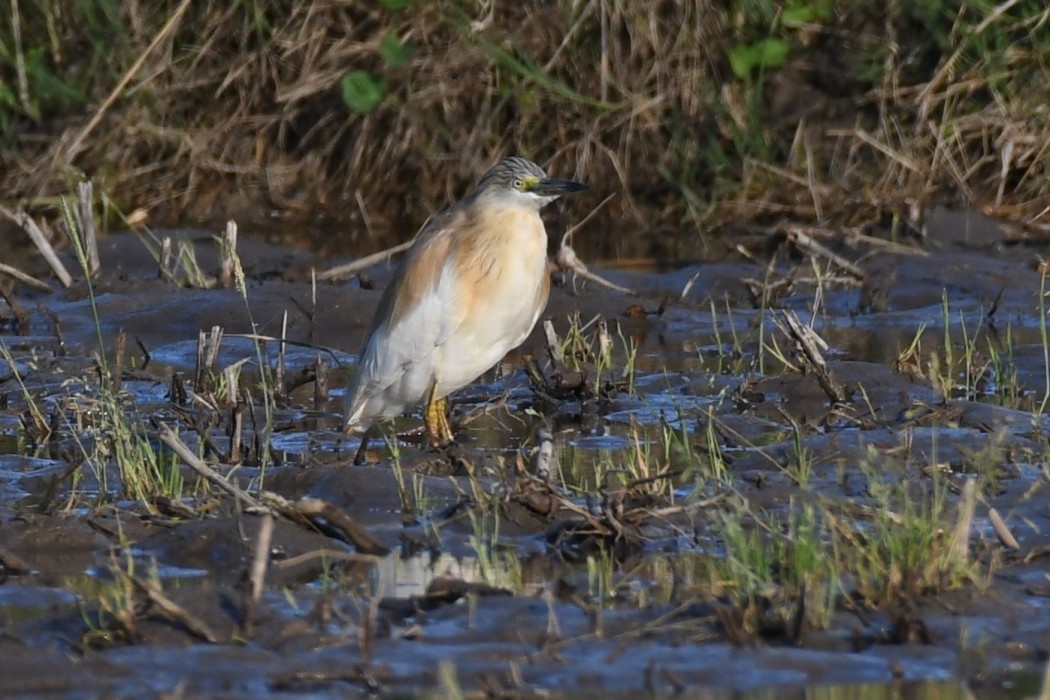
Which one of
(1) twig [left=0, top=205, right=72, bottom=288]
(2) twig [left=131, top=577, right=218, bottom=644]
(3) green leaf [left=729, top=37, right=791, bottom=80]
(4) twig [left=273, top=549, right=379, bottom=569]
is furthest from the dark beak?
(3) green leaf [left=729, top=37, right=791, bottom=80]

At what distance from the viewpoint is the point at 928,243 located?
9.05 meters

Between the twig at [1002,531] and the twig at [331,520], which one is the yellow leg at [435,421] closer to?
the twig at [331,520]

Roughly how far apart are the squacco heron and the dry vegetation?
355 cm

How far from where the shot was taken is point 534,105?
34.7 feet

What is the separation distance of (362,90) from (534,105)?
1.01 metres

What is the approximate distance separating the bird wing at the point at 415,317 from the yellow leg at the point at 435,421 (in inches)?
A: 5.9

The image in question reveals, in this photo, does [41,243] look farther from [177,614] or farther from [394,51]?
[177,614]

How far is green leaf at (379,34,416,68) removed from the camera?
1058 centimetres

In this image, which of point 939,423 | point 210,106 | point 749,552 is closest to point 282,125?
point 210,106

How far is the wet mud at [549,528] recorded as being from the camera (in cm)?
346

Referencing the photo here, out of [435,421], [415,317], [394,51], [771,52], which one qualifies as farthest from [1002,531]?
[394,51]

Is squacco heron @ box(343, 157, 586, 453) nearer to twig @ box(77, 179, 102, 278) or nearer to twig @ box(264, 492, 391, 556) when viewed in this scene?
twig @ box(264, 492, 391, 556)

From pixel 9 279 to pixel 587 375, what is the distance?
3577 mm

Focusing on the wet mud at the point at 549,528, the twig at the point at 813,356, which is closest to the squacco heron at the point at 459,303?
the wet mud at the point at 549,528
